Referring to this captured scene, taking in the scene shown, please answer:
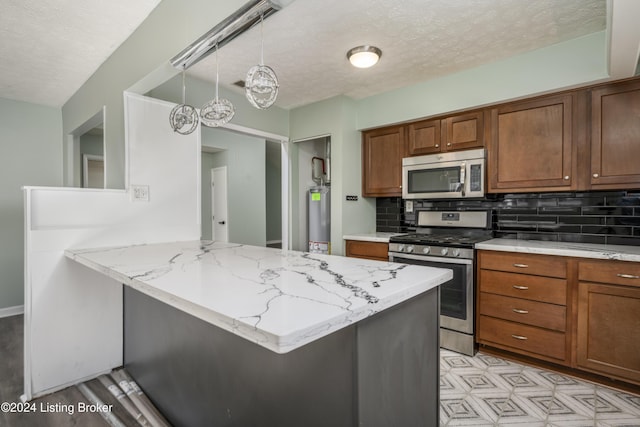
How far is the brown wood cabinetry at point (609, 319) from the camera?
1.94 meters

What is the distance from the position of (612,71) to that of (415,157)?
5.02 feet

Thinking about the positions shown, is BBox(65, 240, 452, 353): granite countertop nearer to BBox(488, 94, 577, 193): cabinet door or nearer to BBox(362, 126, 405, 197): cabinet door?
BBox(488, 94, 577, 193): cabinet door

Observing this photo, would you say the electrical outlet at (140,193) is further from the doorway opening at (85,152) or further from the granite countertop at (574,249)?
the granite countertop at (574,249)

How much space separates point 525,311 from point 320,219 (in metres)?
2.20

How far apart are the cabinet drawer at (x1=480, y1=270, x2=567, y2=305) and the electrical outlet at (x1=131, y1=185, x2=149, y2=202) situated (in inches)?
104

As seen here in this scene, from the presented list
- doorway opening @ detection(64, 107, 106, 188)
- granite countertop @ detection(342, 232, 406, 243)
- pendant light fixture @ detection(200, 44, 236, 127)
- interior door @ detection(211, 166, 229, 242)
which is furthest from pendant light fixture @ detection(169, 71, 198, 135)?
interior door @ detection(211, 166, 229, 242)

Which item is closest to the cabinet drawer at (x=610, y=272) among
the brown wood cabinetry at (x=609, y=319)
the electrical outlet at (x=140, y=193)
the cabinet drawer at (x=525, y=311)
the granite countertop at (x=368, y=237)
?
the brown wood cabinetry at (x=609, y=319)

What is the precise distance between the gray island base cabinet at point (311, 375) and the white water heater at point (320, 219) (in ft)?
7.21

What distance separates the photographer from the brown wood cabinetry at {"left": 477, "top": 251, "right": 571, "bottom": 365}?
2195 millimetres

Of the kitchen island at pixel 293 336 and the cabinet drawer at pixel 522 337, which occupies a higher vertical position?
the kitchen island at pixel 293 336

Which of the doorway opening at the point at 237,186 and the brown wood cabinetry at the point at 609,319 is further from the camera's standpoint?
the doorway opening at the point at 237,186

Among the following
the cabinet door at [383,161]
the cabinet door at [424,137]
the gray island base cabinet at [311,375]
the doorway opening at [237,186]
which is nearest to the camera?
the gray island base cabinet at [311,375]

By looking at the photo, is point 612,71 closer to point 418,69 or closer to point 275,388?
point 418,69

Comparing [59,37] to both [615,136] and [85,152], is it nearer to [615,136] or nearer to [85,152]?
[85,152]
